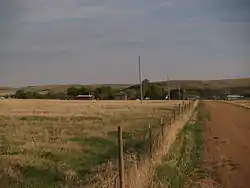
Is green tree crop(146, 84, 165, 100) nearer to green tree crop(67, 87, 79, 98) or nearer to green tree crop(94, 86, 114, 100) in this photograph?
green tree crop(94, 86, 114, 100)

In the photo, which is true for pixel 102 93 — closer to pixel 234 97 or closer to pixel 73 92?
pixel 73 92

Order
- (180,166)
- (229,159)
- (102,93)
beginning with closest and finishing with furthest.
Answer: (180,166) → (229,159) → (102,93)

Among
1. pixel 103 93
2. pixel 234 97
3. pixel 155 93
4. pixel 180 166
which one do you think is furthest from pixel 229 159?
pixel 234 97

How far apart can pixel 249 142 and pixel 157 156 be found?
7.63m

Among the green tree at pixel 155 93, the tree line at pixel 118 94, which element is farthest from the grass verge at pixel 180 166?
the green tree at pixel 155 93

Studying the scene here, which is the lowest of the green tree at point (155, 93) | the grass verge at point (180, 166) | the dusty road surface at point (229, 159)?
the dusty road surface at point (229, 159)

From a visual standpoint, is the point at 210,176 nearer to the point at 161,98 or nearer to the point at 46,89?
the point at 161,98

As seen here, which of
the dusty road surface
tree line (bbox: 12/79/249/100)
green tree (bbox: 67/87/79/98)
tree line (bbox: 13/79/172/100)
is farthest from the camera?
green tree (bbox: 67/87/79/98)

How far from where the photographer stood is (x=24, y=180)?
35.8 feet

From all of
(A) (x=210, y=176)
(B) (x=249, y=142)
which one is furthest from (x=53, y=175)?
(B) (x=249, y=142)

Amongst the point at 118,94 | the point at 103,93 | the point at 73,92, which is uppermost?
the point at 73,92

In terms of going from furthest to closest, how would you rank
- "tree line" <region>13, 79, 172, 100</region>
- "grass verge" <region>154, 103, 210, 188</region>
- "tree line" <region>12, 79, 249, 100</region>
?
"tree line" <region>13, 79, 172, 100</region> < "tree line" <region>12, 79, 249, 100</region> < "grass verge" <region>154, 103, 210, 188</region>

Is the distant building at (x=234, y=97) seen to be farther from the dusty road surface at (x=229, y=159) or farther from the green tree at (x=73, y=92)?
the dusty road surface at (x=229, y=159)

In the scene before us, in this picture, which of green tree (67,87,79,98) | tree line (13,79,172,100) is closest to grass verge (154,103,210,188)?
tree line (13,79,172,100)
